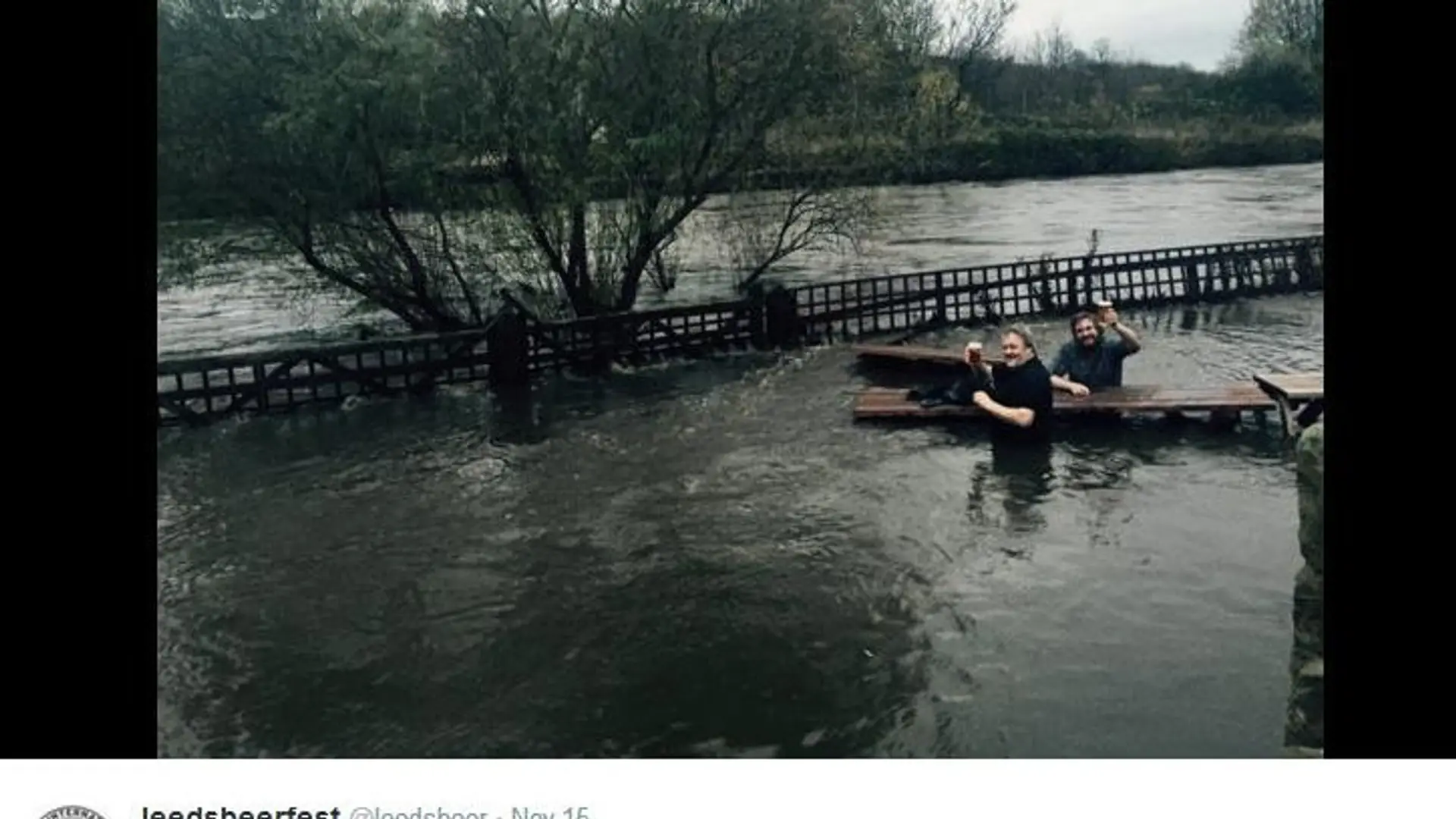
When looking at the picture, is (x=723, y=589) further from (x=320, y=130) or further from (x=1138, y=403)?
(x=320, y=130)

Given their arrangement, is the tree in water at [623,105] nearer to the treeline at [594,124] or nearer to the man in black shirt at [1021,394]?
the treeline at [594,124]

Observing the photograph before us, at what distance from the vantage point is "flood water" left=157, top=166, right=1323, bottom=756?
144 inches

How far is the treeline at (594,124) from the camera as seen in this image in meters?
7.48

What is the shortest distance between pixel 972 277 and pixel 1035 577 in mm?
5079

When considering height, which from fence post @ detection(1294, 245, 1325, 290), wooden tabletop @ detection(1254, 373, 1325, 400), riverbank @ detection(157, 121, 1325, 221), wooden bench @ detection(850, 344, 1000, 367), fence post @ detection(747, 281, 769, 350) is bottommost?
wooden tabletop @ detection(1254, 373, 1325, 400)

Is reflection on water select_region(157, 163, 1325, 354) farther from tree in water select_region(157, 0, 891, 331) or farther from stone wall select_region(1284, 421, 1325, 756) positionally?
stone wall select_region(1284, 421, 1325, 756)

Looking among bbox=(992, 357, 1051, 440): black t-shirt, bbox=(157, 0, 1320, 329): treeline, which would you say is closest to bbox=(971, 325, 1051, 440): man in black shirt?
bbox=(992, 357, 1051, 440): black t-shirt

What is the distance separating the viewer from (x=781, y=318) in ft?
29.3

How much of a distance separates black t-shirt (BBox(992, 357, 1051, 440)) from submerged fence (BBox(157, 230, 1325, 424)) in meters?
2.60

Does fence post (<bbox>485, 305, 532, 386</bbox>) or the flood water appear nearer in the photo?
the flood water

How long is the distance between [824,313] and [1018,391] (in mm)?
2992

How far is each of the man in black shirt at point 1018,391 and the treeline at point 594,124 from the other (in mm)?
1929
